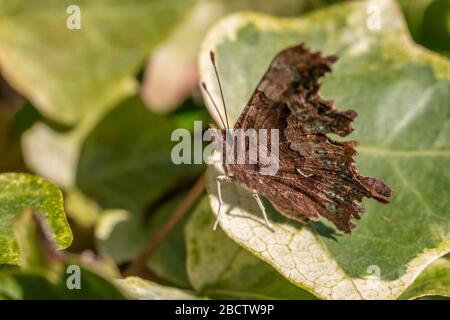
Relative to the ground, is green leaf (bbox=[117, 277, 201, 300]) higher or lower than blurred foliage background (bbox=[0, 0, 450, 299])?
lower

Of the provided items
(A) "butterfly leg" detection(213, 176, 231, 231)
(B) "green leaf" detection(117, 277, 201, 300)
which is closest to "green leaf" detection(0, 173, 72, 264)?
(B) "green leaf" detection(117, 277, 201, 300)

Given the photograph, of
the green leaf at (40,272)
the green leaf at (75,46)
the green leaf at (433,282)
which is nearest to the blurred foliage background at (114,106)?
the green leaf at (75,46)

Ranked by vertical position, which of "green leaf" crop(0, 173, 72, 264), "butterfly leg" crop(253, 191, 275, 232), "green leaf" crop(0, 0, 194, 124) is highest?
"green leaf" crop(0, 0, 194, 124)

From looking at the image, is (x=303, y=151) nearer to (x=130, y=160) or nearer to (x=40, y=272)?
(x=40, y=272)

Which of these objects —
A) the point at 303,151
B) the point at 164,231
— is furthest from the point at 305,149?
the point at 164,231

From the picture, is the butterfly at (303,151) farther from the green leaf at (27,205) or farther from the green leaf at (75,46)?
the green leaf at (75,46)

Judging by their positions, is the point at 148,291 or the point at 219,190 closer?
the point at 148,291

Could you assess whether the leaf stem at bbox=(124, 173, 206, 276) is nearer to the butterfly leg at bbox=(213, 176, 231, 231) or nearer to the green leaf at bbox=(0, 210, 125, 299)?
the butterfly leg at bbox=(213, 176, 231, 231)
